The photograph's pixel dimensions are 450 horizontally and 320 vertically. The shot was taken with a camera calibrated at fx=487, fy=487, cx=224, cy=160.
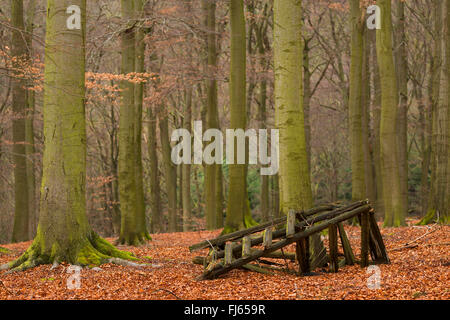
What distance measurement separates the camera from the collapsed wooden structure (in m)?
6.42

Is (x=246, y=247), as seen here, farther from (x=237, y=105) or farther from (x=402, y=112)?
(x=402, y=112)

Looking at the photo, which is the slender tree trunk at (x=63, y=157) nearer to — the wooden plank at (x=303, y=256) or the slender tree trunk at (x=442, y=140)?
the wooden plank at (x=303, y=256)

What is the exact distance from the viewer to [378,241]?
7.61 meters

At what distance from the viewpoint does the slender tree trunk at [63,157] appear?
7926 millimetres

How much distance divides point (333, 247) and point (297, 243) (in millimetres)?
594

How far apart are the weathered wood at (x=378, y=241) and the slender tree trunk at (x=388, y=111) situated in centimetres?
566

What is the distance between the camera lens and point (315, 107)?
26656mm

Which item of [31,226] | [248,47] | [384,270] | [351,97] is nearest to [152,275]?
[384,270]

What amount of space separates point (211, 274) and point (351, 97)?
9320 millimetres

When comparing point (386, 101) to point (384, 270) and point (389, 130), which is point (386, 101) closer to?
point (389, 130)

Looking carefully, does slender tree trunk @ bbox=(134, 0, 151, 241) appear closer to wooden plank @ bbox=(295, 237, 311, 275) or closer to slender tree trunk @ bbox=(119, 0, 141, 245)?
slender tree trunk @ bbox=(119, 0, 141, 245)

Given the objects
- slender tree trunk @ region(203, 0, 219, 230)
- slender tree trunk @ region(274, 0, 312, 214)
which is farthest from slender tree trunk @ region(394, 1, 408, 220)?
slender tree trunk @ region(274, 0, 312, 214)

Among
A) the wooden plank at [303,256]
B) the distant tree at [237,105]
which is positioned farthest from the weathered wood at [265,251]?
the distant tree at [237,105]

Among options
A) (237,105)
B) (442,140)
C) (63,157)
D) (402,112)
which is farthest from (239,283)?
(402,112)
